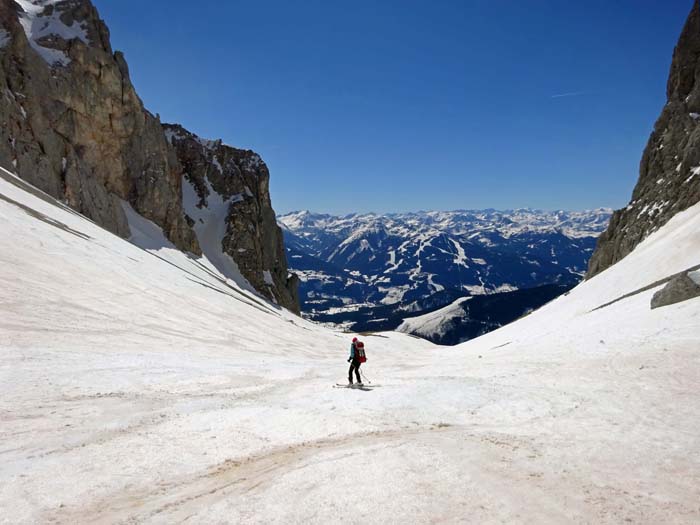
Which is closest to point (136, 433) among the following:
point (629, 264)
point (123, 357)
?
point (123, 357)

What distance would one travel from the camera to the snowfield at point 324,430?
6.94 meters

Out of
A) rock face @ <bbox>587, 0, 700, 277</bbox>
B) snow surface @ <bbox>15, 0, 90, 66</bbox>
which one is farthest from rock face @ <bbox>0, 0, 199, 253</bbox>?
rock face @ <bbox>587, 0, 700, 277</bbox>

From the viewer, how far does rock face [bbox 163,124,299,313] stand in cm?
10838

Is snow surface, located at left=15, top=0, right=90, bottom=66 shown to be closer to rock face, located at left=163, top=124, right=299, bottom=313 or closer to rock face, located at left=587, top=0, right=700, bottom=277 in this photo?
rock face, located at left=163, top=124, right=299, bottom=313

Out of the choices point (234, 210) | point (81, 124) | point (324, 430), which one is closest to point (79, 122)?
point (81, 124)

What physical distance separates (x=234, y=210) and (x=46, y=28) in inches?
2192

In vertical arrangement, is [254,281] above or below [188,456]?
above

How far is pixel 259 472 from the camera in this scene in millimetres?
8133

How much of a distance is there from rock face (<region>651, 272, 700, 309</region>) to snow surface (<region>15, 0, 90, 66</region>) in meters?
87.4

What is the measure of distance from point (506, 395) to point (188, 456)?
9.81 m

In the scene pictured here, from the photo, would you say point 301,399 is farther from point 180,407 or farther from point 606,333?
point 606,333

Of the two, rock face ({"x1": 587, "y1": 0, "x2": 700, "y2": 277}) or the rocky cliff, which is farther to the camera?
rock face ({"x1": 587, "y1": 0, "x2": 700, "y2": 277})

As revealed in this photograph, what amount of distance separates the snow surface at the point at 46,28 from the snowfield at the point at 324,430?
216 ft

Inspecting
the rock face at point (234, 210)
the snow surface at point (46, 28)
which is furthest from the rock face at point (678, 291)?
the rock face at point (234, 210)
